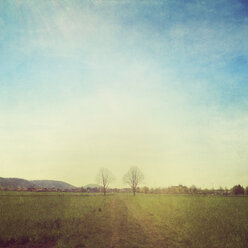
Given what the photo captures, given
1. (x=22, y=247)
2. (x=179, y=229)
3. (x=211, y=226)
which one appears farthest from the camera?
(x=211, y=226)

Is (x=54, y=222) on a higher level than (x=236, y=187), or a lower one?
higher

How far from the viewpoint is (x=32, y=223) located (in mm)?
12000

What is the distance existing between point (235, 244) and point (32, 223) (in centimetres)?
1292

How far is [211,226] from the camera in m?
12.5

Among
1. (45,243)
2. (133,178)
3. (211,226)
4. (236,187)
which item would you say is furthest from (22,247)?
(236,187)

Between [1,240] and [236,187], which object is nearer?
[1,240]

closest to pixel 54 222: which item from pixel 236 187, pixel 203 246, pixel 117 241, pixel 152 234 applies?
pixel 117 241

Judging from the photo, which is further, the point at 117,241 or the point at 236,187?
the point at 236,187

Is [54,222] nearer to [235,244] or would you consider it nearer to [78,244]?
[78,244]

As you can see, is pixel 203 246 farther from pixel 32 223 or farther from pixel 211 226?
pixel 32 223

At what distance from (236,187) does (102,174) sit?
6828 cm

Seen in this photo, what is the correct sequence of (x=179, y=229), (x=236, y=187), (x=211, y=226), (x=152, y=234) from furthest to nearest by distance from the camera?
(x=236, y=187) → (x=211, y=226) → (x=179, y=229) → (x=152, y=234)

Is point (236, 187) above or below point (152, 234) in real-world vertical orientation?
below

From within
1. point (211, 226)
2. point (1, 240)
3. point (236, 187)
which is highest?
point (1, 240)
